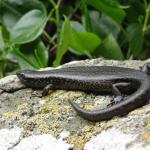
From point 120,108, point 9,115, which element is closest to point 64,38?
point 9,115

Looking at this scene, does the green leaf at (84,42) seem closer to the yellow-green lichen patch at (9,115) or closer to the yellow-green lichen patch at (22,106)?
the yellow-green lichen patch at (22,106)

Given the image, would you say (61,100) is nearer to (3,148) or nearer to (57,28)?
(3,148)

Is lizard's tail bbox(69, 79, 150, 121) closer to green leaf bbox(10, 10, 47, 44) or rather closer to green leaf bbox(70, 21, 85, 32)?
green leaf bbox(10, 10, 47, 44)

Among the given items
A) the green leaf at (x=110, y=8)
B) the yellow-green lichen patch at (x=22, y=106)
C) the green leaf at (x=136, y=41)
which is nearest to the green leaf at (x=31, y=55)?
the green leaf at (x=110, y=8)

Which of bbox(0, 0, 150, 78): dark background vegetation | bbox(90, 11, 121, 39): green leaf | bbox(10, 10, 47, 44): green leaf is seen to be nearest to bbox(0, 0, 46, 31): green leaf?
bbox(0, 0, 150, 78): dark background vegetation

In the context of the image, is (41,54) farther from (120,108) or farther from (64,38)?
(120,108)
